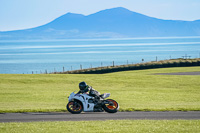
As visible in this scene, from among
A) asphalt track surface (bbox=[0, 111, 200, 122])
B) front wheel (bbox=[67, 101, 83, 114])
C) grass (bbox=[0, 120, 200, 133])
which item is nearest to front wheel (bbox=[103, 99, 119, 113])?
asphalt track surface (bbox=[0, 111, 200, 122])

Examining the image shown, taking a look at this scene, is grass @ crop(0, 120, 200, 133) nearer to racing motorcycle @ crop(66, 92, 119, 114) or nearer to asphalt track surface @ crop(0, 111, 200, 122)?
asphalt track surface @ crop(0, 111, 200, 122)

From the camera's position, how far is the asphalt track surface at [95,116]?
608 inches

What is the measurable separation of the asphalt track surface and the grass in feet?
4.90

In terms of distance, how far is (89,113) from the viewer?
17125 mm

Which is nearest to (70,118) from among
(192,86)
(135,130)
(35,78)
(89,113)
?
(89,113)

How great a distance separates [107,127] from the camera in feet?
42.6

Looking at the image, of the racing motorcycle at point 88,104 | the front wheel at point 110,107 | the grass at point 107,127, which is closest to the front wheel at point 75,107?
the racing motorcycle at point 88,104

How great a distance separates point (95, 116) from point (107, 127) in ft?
10.5

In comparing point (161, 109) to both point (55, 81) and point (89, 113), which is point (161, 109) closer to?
point (89, 113)

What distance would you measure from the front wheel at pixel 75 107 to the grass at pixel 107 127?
281 cm

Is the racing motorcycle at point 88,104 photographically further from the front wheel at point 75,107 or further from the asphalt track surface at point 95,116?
the asphalt track surface at point 95,116

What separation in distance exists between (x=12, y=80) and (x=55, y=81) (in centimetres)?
482

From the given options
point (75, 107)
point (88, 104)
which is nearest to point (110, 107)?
point (88, 104)

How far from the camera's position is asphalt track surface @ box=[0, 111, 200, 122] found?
50.6ft
